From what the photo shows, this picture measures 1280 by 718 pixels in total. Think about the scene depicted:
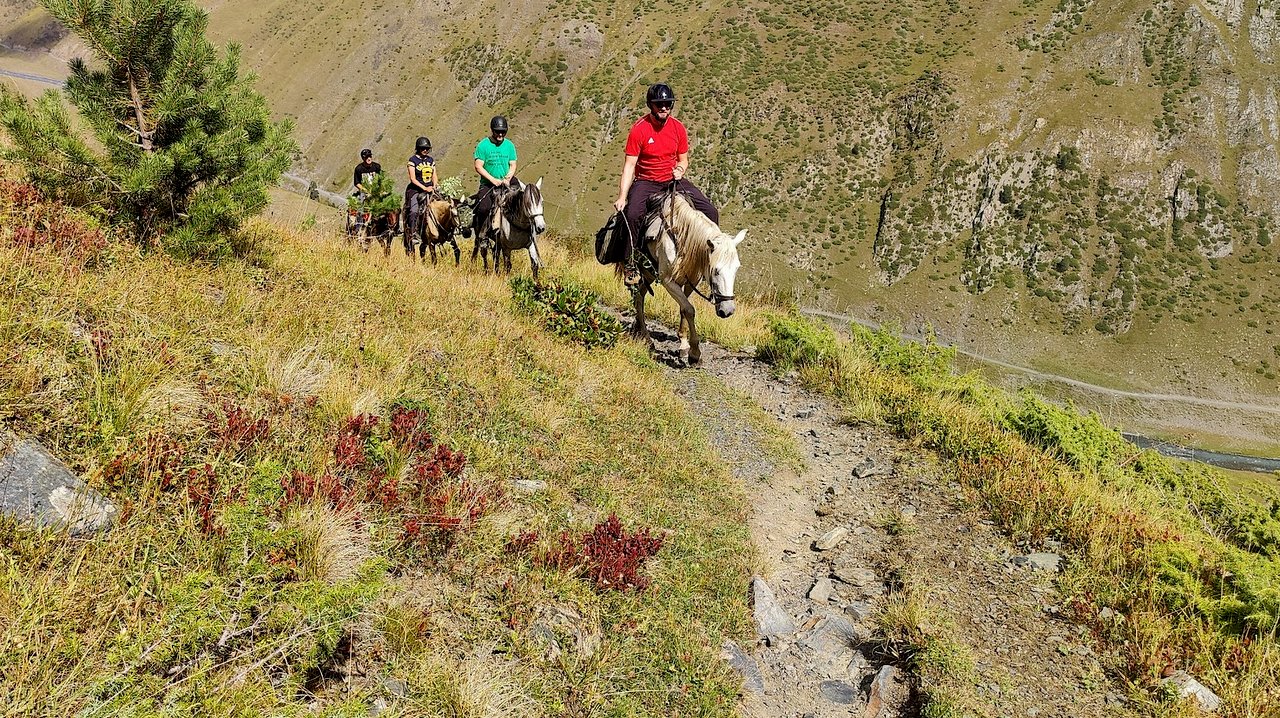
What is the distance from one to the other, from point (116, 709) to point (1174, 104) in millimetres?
150420

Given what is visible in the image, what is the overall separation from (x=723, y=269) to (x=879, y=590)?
15.4 ft

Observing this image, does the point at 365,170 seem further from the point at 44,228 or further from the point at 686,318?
the point at 44,228

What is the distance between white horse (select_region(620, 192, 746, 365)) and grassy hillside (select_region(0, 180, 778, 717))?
3084mm

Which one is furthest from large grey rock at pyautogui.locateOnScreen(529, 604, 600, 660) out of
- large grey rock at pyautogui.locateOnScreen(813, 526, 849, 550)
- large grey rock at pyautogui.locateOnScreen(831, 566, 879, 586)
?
large grey rock at pyautogui.locateOnScreen(813, 526, 849, 550)

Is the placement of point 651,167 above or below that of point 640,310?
above

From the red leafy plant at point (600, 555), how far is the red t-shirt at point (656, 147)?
7103 millimetres

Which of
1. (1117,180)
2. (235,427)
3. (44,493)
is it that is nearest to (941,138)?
(1117,180)

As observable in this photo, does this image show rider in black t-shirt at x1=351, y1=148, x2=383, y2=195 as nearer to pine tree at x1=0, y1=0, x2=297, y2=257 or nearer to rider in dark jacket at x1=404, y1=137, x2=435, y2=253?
rider in dark jacket at x1=404, y1=137, x2=435, y2=253

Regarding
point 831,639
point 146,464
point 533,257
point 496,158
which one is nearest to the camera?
point 146,464

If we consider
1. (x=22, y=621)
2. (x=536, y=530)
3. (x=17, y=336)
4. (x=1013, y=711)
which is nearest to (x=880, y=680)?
(x=1013, y=711)

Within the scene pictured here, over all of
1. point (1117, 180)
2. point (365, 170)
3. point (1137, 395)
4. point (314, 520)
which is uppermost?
point (1117, 180)

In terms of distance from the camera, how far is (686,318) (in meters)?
10.2

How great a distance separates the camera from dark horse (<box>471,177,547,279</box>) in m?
11.9

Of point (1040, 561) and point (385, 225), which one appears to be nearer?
point (1040, 561)
